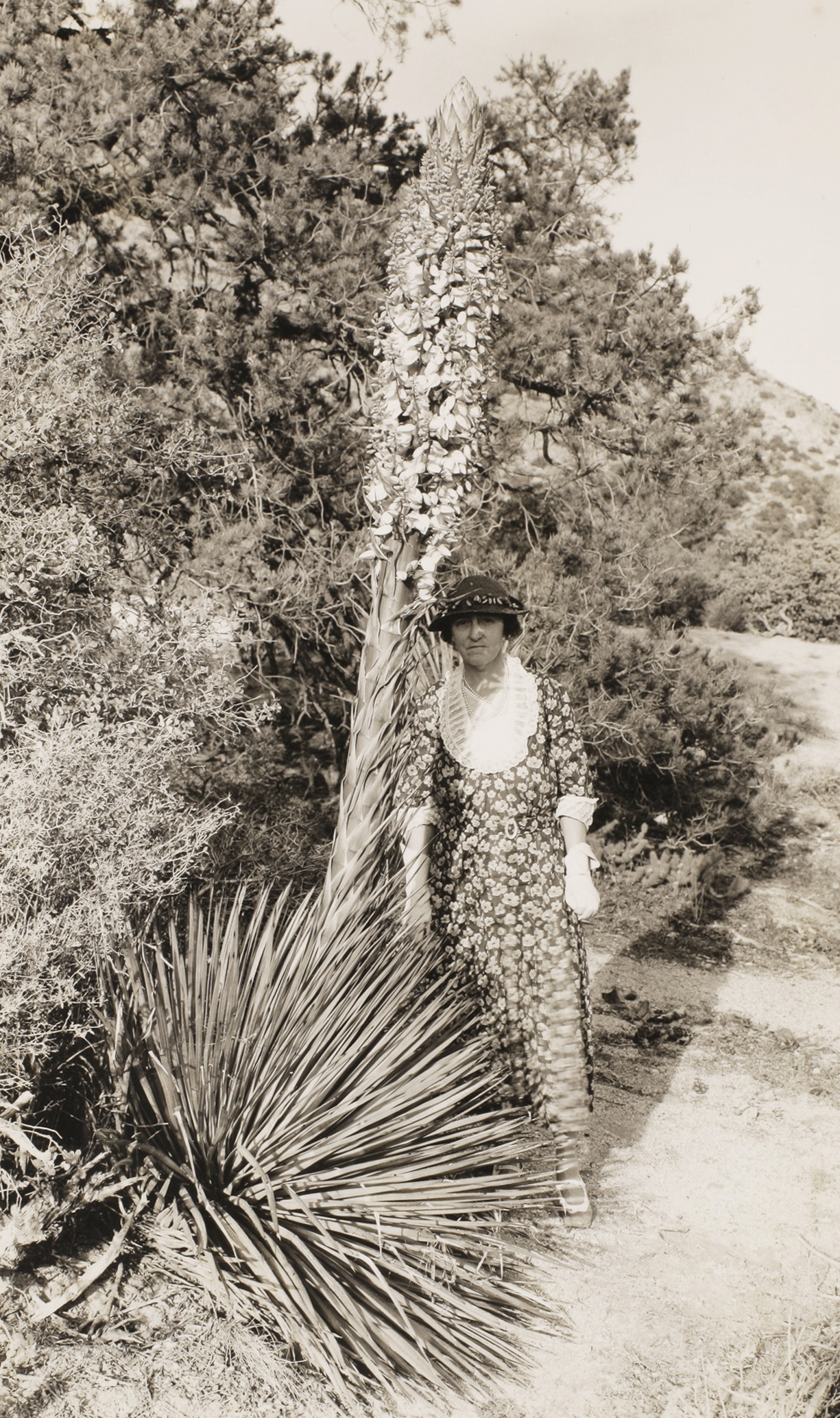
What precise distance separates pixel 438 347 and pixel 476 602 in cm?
75

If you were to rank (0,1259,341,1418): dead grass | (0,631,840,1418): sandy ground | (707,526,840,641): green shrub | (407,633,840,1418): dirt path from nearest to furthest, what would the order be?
(0,1259,341,1418): dead grass < (0,631,840,1418): sandy ground < (407,633,840,1418): dirt path < (707,526,840,641): green shrub

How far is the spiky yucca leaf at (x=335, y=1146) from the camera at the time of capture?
2.59m

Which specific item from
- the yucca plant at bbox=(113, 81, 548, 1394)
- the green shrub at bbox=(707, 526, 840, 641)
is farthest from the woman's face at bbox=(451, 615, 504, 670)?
the green shrub at bbox=(707, 526, 840, 641)

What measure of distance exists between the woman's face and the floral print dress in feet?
0.66

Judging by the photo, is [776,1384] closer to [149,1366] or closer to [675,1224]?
[675,1224]

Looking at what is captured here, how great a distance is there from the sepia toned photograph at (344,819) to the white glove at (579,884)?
12mm

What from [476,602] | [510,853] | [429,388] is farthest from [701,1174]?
[429,388]

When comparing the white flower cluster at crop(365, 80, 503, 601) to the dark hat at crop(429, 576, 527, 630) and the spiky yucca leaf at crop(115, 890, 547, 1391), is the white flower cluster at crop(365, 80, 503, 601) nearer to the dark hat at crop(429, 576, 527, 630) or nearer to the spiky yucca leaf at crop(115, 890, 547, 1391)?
the dark hat at crop(429, 576, 527, 630)

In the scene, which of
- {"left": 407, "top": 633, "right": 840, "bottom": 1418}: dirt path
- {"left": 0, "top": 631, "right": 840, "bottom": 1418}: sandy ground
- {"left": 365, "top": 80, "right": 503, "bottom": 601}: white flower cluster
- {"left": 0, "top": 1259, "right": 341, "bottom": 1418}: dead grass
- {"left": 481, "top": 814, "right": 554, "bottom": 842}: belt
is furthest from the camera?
{"left": 481, "top": 814, "right": 554, "bottom": 842}: belt

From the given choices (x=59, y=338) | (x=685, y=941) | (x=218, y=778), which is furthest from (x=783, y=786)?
(x=59, y=338)

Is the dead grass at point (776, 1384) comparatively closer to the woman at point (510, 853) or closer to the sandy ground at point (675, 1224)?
the sandy ground at point (675, 1224)

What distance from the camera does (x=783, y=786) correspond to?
8414 millimetres

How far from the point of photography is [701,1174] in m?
3.81

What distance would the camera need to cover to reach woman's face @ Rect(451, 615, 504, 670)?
134 inches
